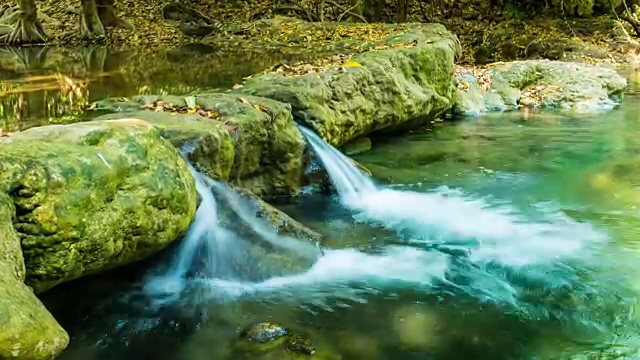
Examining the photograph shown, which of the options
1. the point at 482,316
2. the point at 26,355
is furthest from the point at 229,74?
the point at 26,355

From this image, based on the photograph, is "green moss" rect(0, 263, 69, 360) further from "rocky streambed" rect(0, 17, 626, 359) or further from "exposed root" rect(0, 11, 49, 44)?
"exposed root" rect(0, 11, 49, 44)

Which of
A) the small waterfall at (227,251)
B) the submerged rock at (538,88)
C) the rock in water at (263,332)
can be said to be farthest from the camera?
the submerged rock at (538,88)

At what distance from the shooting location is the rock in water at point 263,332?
4051 millimetres

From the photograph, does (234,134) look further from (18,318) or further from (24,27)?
(24,27)

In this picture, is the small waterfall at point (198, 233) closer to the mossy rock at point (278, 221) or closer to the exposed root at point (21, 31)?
the mossy rock at point (278, 221)

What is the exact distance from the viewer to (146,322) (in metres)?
4.30

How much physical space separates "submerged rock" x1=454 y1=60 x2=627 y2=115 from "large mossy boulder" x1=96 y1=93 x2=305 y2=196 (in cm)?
535

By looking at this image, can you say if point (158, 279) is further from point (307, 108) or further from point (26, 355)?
point (307, 108)

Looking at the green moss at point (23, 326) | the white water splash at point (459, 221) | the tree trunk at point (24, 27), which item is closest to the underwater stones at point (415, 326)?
the white water splash at point (459, 221)

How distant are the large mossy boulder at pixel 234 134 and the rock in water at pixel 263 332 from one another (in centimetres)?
177

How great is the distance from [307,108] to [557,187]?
2897mm

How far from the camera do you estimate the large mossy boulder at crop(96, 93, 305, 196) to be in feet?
18.6

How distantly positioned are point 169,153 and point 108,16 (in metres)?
18.3

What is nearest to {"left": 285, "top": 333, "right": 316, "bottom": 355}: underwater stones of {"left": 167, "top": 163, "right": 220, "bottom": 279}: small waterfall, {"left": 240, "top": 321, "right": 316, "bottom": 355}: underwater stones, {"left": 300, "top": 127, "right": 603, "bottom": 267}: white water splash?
{"left": 240, "top": 321, "right": 316, "bottom": 355}: underwater stones
